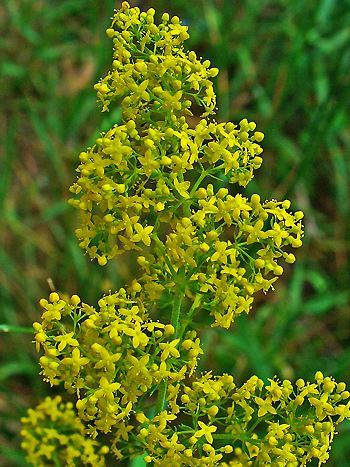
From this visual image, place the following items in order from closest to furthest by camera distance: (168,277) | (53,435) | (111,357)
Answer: (111,357), (168,277), (53,435)

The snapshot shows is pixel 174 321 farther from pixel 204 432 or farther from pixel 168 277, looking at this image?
pixel 204 432

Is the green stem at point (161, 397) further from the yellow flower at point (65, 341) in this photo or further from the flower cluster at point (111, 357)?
the yellow flower at point (65, 341)

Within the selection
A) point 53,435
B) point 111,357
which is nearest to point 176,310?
point 111,357

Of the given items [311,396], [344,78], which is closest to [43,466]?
[311,396]

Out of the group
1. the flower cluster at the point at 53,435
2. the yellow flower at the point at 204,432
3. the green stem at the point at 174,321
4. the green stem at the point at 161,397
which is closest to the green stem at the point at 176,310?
the green stem at the point at 174,321

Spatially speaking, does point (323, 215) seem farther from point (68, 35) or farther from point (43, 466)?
point (43, 466)

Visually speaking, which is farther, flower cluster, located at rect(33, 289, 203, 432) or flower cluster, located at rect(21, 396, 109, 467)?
flower cluster, located at rect(21, 396, 109, 467)

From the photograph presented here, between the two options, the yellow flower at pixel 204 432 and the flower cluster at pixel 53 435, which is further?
the flower cluster at pixel 53 435

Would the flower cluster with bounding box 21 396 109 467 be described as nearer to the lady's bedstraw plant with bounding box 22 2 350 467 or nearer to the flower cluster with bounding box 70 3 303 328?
the lady's bedstraw plant with bounding box 22 2 350 467

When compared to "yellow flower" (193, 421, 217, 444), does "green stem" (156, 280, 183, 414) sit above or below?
above

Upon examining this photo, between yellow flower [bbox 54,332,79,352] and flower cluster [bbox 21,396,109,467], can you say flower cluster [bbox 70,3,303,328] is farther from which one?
flower cluster [bbox 21,396,109,467]

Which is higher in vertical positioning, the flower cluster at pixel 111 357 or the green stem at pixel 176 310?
the green stem at pixel 176 310

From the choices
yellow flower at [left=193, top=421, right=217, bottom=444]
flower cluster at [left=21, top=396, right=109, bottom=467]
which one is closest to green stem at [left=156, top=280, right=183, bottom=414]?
yellow flower at [left=193, top=421, right=217, bottom=444]

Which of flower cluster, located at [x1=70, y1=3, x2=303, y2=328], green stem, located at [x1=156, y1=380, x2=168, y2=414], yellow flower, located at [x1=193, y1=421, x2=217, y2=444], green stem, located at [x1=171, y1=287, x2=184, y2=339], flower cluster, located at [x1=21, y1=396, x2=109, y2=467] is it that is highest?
flower cluster, located at [x1=70, y1=3, x2=303, y2=328]
